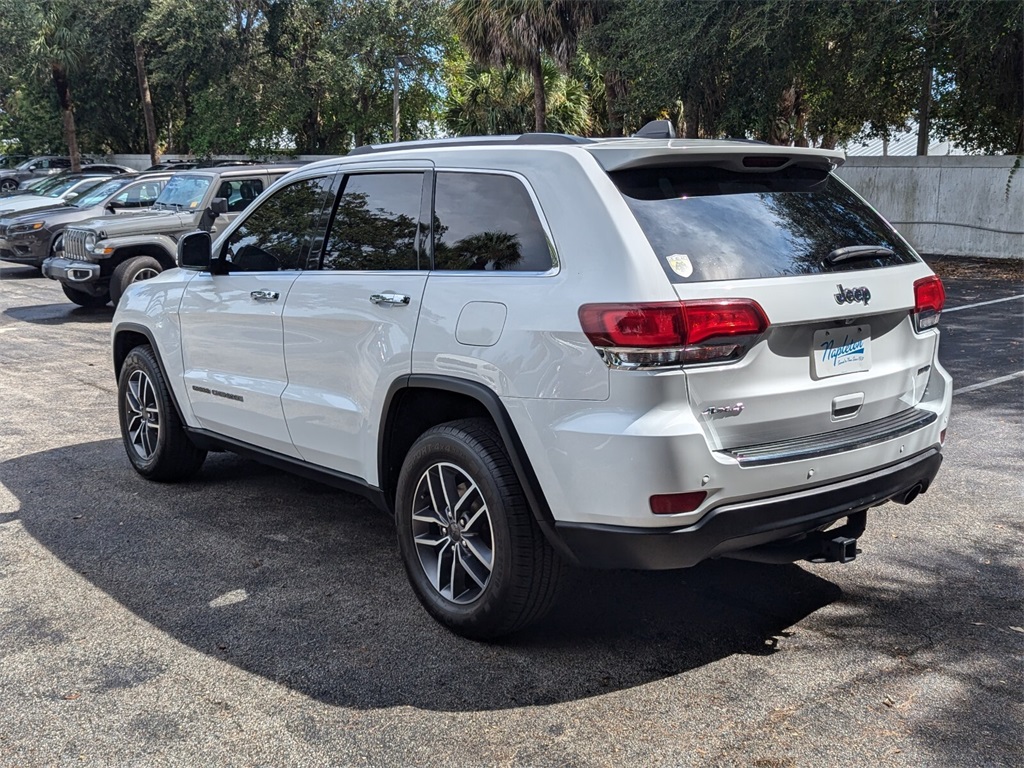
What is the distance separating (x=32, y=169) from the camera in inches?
1476


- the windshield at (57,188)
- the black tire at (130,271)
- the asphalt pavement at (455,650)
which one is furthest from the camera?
the windshield at (57,188)

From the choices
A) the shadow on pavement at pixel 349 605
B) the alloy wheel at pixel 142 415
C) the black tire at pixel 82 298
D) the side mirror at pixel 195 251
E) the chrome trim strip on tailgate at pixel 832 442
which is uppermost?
the side mirror at pixel 195 251

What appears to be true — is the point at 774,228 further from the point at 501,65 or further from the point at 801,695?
the point at 501,65

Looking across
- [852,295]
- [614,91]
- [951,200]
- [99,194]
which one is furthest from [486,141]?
[614,91]

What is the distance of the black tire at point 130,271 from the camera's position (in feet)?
41.8

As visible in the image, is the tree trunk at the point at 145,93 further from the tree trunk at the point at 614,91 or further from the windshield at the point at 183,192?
the windshield at the point at 183,192

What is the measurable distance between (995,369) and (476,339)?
6782mm

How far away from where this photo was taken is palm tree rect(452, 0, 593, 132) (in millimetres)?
21516

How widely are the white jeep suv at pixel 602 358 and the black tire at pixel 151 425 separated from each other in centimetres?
147

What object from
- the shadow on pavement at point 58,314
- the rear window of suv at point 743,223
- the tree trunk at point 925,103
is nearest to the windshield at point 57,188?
the shadow on pavement at point 58,314

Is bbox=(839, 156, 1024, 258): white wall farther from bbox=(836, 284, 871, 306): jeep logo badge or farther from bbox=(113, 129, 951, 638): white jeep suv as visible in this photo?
bbox=(836, 284, 871, 306): jeep logo badge

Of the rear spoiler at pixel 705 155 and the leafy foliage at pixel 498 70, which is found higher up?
the leafy foliage at pixel 498 70

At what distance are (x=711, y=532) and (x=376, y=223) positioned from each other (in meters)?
2.07

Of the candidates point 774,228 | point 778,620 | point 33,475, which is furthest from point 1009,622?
point 33,475
